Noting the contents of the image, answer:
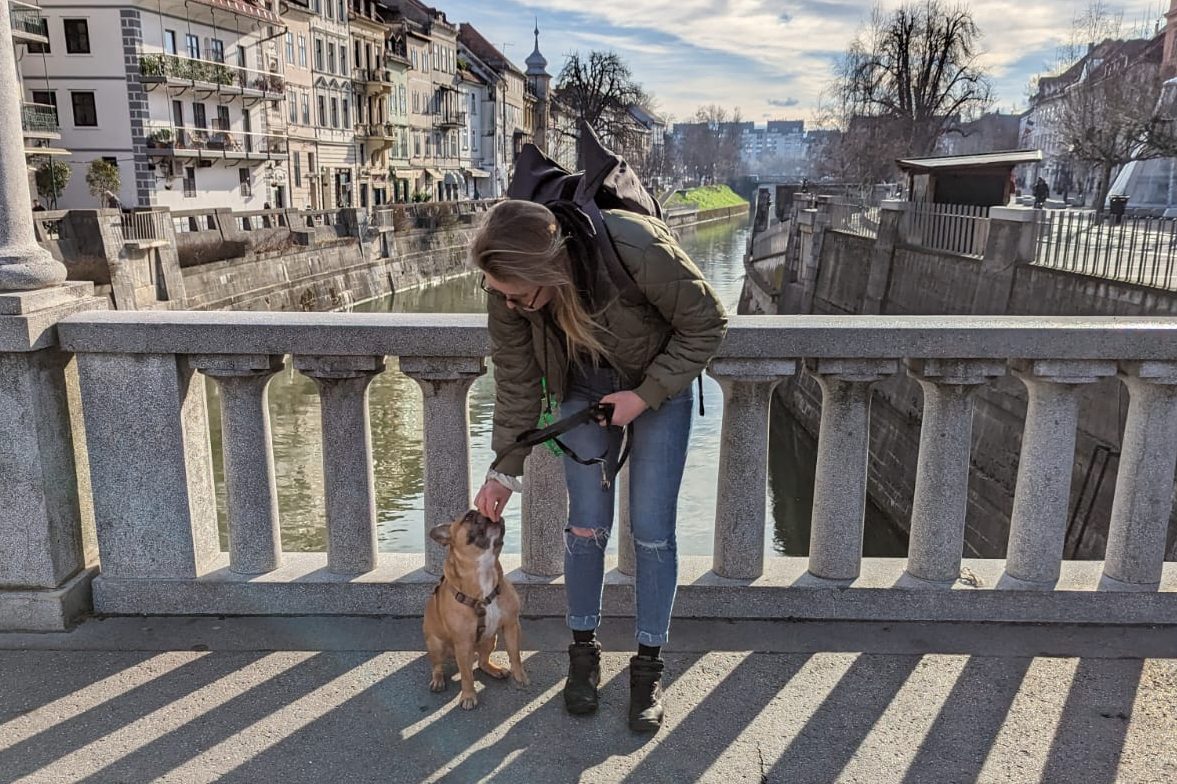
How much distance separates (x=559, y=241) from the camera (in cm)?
253

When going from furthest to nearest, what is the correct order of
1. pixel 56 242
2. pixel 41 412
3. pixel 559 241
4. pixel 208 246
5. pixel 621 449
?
pixel 208 246 < pixel 56 242 < pixel 41 412 < pixel 621 449 < pixel 559 241

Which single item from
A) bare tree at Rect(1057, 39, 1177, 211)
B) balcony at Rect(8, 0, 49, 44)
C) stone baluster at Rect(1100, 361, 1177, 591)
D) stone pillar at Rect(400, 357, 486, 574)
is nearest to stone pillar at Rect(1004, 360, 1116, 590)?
stone baluster at Rect(1100, 361, 1177, 591)

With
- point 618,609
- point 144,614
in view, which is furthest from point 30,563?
point 618,609

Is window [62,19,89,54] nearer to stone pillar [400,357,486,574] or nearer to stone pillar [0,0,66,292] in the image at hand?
stone pillar [0,0,66,292]

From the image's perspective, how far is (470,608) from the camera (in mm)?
3043

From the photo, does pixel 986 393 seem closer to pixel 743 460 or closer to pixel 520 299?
pixel 743 460

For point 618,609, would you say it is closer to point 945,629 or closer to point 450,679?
point 450,679

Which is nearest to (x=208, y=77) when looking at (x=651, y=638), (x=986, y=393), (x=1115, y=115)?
(x=1115, y=115)

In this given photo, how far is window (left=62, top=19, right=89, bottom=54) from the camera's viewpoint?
35.6 metres

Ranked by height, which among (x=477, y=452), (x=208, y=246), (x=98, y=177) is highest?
(x=98, y=177)

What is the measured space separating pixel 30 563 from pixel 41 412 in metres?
0.56

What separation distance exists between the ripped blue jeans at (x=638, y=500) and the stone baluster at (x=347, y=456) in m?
0.92

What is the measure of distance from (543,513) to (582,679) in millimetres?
749

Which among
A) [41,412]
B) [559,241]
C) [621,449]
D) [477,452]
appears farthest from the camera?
[477,452]
